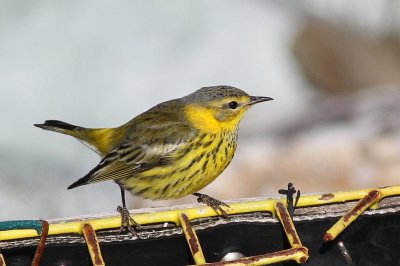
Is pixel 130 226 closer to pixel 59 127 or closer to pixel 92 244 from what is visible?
pixel 92 244

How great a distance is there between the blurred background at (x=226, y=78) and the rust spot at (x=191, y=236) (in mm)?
3503

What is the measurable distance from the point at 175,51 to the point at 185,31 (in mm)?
202

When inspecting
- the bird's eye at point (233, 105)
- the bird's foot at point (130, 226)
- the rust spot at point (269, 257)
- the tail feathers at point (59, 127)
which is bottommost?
the rust spot at point (269, 257)

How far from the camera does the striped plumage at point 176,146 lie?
15.2 ft

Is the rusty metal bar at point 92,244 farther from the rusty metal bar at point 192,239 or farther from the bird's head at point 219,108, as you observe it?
the bird's head at point 219,108

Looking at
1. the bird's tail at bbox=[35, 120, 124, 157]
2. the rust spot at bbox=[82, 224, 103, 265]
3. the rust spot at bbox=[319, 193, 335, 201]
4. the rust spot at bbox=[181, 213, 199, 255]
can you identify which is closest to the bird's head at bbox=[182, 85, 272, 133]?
the bird's tail at bbox=[35, 120, 124, 157]

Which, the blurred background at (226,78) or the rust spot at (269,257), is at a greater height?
the blurred background at (226,78)

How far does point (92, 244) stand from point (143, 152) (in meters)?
2.42

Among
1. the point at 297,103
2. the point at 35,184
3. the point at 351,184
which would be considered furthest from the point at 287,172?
the point at 35,184

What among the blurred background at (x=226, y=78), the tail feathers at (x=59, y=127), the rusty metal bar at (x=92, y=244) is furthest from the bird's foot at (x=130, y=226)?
the blurred background at (x=226, y=78)

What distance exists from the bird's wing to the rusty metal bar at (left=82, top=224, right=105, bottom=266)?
2.15 meters

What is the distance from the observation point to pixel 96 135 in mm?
5180

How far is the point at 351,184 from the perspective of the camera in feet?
20.8

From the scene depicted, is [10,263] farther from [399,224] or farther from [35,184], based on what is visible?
[35,184]
